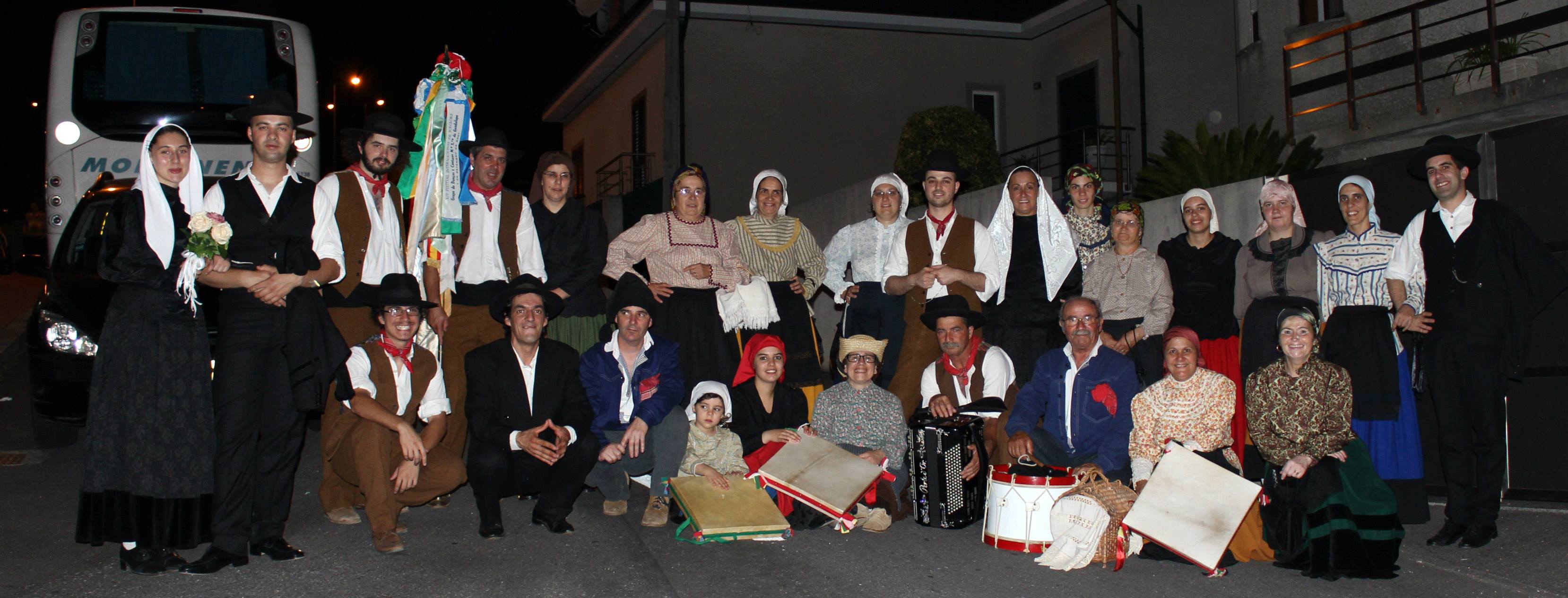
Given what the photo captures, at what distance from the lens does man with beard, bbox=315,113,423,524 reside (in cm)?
538

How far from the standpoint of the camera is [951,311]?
20.0 ft

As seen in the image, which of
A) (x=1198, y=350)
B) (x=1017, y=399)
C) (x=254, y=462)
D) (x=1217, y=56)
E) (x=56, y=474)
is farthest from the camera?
(x=1217, y=56)

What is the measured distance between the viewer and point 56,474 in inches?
266

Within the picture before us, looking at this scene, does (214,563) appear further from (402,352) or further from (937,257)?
(937,257)

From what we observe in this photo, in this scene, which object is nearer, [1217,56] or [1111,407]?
[1111,407]

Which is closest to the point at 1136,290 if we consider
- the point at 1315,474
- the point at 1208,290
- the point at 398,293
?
the point at 1208,290

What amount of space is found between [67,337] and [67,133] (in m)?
3.97

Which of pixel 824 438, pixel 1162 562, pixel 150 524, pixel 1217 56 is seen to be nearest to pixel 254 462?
pixel 150 524

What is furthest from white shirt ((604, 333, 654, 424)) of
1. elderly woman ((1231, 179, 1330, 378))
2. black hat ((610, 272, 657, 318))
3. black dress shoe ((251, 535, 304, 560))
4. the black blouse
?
elderly woman ((1231, 179, 1330, 378))

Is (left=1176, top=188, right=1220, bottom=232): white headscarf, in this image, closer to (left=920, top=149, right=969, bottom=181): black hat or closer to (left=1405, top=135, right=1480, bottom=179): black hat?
(left=1405, top=135, right=1480, bottom=179): black hat

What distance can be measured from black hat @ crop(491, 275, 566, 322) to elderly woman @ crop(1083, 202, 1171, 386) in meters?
3.03

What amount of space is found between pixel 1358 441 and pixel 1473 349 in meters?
0.95

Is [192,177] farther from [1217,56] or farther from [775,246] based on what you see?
[1217,56]

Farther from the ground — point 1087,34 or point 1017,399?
point 1087,34
